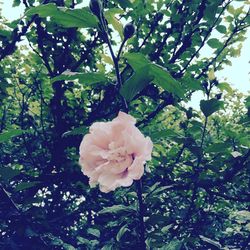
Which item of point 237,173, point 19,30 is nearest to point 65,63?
point 19,30

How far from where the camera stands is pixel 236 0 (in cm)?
254

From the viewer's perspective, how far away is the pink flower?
0.93m

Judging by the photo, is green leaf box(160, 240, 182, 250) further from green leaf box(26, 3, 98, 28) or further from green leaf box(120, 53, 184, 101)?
green leaf box(26, 3, 98, 28)

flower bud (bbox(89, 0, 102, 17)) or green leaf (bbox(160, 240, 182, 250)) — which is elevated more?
flower bud (bbox(89, 0, 102, 17))

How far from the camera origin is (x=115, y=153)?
0.99 meters

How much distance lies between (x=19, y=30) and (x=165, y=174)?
1.63 meters

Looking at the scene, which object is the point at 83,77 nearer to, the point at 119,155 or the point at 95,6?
the point at 95,6

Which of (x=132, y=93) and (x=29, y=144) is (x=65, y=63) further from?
(x=132, y=93)

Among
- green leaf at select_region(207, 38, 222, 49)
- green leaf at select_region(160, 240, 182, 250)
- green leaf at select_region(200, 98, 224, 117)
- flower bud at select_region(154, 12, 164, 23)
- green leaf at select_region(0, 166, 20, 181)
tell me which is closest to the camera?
green leaf at select_region(160, 240, 182, 250)

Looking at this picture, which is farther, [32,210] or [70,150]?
[70,150]

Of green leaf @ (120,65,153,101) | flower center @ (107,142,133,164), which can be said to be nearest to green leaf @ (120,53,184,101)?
green leaf @ (120,65,153,101)

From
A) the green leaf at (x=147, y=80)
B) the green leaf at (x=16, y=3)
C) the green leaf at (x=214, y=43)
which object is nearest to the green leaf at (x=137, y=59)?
the green leaf at (x=147, y=80)

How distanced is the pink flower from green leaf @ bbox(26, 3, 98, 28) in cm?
40

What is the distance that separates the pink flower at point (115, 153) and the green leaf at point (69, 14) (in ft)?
1.31
